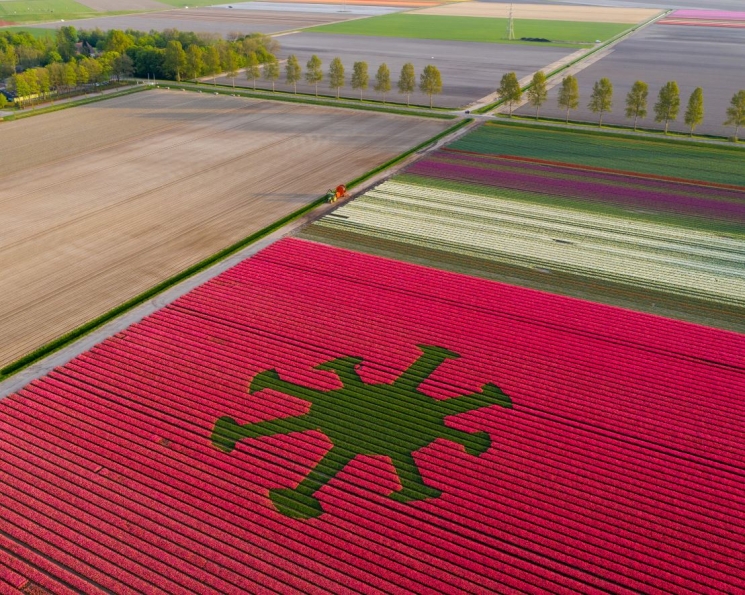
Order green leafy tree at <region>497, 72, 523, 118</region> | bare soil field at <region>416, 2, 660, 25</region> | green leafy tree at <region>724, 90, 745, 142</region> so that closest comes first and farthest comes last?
green leafy tree at <region>724, 90, 745, 142</region>, green leafy tree at <region>497, 72, 523, 118</region>, bare soil field at <region>416, 2, 660, 25</region>

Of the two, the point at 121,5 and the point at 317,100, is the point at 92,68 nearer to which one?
the point at 317,100

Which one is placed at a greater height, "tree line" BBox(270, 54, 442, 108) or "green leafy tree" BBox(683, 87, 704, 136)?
"tree line" BBox(270, 54, 442, 108)

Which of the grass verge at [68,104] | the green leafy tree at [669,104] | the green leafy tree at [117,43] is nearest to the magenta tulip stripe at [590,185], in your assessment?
the green leafy tree at [669,104]

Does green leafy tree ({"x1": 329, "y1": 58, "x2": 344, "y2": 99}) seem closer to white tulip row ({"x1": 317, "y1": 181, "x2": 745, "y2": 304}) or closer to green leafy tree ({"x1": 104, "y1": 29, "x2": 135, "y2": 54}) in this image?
green leafy tree ({"x1": 104, "y1": 29, "x2": 135, "y2": 54})

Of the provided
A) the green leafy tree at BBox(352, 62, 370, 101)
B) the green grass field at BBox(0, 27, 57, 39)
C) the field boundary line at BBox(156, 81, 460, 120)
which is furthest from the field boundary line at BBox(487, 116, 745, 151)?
the green grass field at BBox(0, 27, 57, 39)

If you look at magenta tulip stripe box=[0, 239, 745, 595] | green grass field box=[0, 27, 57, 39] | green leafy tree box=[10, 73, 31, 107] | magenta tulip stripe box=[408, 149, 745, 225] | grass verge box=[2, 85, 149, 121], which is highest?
green grass field box=[0, 27, 57, 39]

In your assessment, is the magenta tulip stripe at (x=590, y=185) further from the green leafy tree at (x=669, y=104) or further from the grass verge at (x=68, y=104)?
the grass verge at (x=68, y=104)
